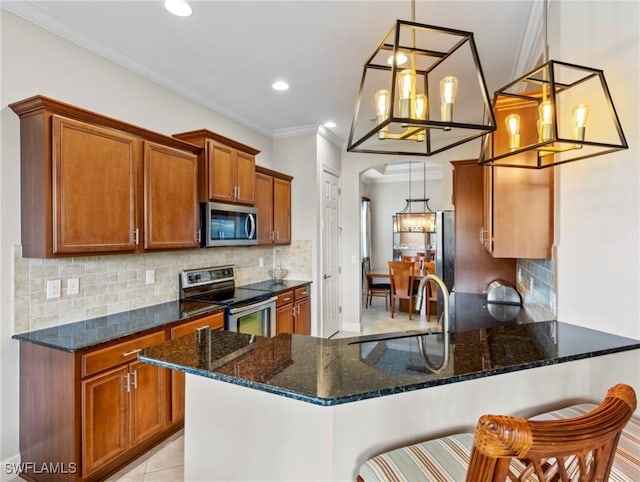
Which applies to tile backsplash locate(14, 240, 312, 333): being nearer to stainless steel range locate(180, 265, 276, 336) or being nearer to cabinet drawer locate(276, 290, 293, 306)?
stainless steel range locate(180, 265, 276, 336)

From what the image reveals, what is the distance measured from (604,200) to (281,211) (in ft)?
11.0

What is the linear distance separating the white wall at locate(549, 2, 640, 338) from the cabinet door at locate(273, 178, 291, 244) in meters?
3.05

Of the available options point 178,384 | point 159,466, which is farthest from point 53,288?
point 159,466

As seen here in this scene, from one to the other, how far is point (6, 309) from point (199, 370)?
1650mm

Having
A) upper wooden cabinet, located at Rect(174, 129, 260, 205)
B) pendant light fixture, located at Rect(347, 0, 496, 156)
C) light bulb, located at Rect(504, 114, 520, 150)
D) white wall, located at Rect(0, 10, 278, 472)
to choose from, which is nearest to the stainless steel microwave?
upper wooden cabinet, located at Rect(174, 129, 260, 205)

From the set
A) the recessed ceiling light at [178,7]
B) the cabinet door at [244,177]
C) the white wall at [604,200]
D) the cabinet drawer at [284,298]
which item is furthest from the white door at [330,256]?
the white wall at [604,200]

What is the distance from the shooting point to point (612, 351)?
4.73 ft

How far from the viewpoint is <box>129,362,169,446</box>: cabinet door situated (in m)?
2.20

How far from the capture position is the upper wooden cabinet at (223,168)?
3121mm

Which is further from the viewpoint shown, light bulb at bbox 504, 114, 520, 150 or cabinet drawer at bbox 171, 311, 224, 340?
cabinet drawer at bbox 171, 311, 224, 340

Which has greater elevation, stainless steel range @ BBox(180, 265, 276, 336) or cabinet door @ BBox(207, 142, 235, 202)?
cabinet door @ BBox(207, 142, 235, 202)

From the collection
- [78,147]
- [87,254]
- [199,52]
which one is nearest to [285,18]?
[199,52]

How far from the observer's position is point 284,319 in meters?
3.92

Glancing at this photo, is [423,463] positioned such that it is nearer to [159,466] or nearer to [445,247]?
[159,466]
